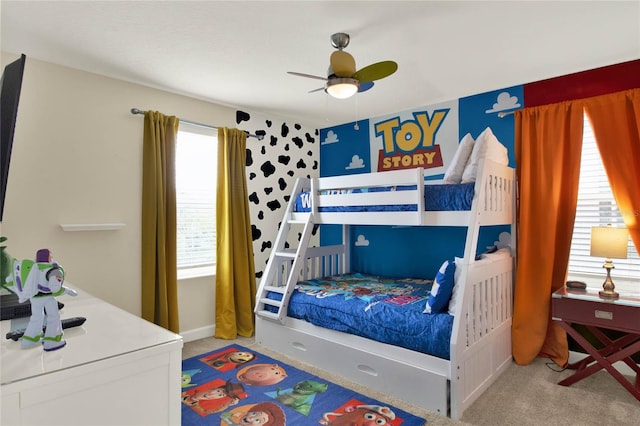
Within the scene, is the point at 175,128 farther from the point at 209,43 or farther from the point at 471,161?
the point at 471,161

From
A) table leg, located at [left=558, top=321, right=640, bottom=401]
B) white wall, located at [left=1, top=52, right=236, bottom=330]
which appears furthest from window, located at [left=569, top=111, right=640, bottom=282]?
white wall, located at [left=1, top=52, right=236, bottom=330]

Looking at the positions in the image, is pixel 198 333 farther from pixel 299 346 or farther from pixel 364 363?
pixel 364 363

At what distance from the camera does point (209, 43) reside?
2.40 m

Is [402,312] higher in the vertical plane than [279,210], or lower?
lower

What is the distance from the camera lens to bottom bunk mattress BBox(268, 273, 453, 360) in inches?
90.7

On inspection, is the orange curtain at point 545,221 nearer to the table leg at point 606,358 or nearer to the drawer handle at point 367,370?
the table leg at point 606,358

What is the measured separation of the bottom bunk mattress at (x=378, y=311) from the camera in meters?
2.30

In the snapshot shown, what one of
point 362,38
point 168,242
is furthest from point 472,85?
point 168,242

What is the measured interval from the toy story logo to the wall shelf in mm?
2717

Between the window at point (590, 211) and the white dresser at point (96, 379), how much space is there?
3.12 meters

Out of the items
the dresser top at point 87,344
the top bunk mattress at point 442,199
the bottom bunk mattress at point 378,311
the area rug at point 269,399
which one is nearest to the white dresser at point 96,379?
the dresser top at point 87,344

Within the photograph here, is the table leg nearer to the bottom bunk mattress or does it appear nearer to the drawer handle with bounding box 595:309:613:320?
the drawer handle with bounding box 595:309:613:320

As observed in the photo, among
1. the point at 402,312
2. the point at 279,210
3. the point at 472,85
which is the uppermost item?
the point at 472,85

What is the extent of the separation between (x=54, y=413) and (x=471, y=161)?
2.69 metres
